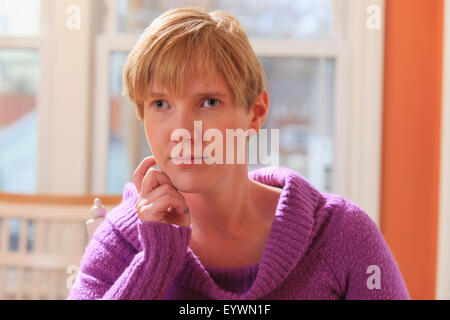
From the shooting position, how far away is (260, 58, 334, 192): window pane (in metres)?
1.51

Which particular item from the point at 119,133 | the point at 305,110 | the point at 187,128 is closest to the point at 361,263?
the point at 187,128

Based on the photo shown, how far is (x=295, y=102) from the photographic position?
1.54 meters

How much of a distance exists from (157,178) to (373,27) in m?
0.90

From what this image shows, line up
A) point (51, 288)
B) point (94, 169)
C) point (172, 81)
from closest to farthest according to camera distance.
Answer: point (172, 81), point (51, 288), point (94, 169)

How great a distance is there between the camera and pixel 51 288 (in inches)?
44.3

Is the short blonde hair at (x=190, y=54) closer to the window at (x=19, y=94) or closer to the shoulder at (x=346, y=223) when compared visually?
the shoulder at (x=346, y=223)

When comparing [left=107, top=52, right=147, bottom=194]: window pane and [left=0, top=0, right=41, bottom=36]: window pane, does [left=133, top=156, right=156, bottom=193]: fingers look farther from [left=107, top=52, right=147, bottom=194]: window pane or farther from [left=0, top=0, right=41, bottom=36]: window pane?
[left=0, top=0, right=41, bottom=36]: window pane

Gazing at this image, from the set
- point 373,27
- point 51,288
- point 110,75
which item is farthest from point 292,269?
point 110,75

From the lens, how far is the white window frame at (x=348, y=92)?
1.39 m

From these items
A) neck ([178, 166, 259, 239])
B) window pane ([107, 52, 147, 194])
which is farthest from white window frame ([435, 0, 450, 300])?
window pane ([107, 52, 147, 194])

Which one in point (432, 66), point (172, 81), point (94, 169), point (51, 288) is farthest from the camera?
point (94, 169)

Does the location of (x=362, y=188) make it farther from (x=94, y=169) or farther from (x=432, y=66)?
(x=94, y=169)

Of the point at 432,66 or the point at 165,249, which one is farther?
the point at 432,66

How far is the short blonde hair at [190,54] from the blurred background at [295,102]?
→ 74cm
